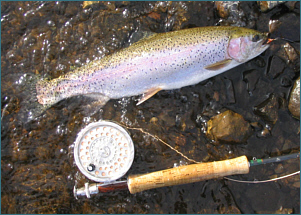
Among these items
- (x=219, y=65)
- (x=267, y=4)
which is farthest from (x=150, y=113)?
(x=267, y=4)

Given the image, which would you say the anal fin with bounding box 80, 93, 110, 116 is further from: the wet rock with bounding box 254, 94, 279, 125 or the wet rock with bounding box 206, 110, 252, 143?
the wet rock with bounding box 254, 94, 279, 125

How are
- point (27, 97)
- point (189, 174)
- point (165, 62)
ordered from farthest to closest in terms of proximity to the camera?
1. point (27, 97)
2. point (165, 62)
3. point (189, 174)

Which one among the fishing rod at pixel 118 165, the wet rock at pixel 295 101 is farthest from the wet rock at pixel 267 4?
the fishing rod at pixel 118 165

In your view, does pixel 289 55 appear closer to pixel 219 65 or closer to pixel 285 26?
pixel 285 26

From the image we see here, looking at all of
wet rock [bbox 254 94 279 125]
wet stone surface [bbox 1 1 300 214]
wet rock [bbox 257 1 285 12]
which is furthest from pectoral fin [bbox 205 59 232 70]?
wet rock [bbox 257 1 285 12]

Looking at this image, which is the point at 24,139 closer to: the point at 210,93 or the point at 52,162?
the point at 52,162

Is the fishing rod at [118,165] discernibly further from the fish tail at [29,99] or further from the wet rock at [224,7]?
the wet rock at [224,7]
